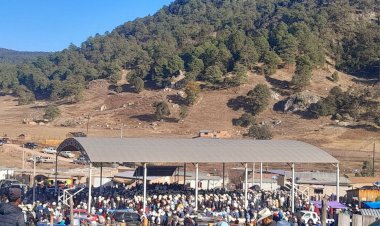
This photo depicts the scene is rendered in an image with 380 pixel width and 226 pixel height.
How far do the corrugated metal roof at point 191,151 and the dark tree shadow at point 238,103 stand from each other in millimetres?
43580

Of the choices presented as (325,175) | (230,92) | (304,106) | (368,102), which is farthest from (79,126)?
(325,175)

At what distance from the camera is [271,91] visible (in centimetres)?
8294

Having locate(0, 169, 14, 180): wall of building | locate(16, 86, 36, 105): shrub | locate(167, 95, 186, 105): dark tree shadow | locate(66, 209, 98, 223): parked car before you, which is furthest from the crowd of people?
locate(16, 86, 36, 105): shrub

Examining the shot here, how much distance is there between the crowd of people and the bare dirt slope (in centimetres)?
2630

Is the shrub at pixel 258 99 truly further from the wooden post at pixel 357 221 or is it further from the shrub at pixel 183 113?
the wooden post at pixel 357 221

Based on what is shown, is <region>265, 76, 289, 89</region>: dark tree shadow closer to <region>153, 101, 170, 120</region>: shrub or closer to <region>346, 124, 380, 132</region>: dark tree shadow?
<region>153, 101, 170, 120</region>: shrub

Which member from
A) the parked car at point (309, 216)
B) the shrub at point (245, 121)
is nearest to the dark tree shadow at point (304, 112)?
the shrub at point (245, 121)

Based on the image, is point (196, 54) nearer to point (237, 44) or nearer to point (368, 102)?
point (237, 44)

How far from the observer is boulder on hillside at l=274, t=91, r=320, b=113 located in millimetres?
77500

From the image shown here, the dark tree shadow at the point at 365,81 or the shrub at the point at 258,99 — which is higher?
the dark tree shadow at the point at 365,81

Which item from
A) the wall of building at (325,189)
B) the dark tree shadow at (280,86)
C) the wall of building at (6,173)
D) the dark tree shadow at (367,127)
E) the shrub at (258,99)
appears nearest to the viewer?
the wall of building at (325,189)

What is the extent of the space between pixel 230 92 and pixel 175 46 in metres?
50.7

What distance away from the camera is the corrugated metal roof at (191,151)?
29533 millimetres

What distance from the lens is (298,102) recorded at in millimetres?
78312
